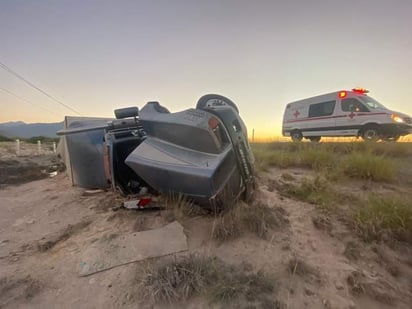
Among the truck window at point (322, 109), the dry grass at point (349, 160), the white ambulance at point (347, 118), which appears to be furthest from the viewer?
the truck window at point (322, 109)

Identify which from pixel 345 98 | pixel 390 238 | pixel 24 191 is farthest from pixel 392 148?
pixel 24 191

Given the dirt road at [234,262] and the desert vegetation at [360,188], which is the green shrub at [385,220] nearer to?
the desert vegetation at [360,188]

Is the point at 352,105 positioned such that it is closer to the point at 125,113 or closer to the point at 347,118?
the point at 347,118

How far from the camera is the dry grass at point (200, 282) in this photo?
1.71 m

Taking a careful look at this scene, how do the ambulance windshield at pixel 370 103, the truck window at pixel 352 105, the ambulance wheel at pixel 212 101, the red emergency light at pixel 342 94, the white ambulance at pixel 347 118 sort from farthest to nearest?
the red emergency light at pixel 342 94, the truck window at pixel 352 105, the ambulance windshield at pixel 370 103, the white ambulance at pixel 347 118, the ambulance wheel at pixel 212 101

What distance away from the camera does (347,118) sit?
977cm

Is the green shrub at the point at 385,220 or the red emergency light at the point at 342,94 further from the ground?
the red emergency light at the point at 342,94

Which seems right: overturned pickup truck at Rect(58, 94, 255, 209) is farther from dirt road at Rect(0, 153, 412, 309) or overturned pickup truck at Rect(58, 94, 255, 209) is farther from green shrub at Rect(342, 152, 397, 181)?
green shrub at Rect(342, 152, 397, 181)

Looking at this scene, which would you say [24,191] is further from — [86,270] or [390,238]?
[390,238]

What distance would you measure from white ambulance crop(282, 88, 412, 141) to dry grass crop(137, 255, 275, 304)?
8265 mm

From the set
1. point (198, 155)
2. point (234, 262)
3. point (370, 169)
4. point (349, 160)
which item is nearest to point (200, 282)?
point (234, 262)

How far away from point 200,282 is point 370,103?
1039 centimetres

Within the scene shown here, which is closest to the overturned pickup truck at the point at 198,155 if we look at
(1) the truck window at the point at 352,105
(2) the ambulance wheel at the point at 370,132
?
(2) the ambulance wheel at the point at 370,132

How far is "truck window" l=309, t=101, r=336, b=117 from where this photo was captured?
10.5 metres
